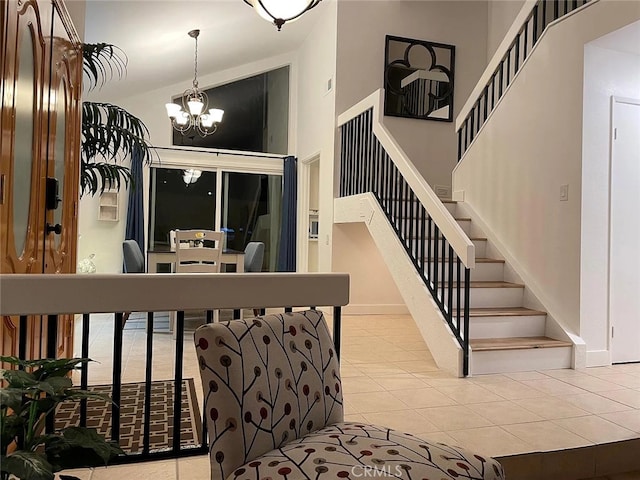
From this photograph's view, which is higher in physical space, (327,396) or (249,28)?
(249,28)

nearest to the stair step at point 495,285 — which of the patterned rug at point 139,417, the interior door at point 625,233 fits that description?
the interior door at point 625,233

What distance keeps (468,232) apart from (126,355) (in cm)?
337

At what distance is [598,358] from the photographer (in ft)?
12.1

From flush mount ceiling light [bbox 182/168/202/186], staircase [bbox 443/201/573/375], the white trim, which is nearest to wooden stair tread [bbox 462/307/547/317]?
staircase [bbox 443/201/573/375]

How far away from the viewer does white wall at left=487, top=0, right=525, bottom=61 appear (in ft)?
19.7

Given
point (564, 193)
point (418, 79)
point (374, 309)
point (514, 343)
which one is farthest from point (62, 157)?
point (418, 79)

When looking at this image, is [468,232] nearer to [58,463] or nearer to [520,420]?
[520,420]

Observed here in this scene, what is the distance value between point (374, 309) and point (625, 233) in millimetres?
2890

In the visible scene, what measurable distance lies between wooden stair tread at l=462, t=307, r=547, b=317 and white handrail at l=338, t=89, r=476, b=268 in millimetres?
631

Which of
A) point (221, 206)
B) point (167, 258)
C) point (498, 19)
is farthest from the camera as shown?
point (221, 206)

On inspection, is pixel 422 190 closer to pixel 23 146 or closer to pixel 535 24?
pixel 535 24

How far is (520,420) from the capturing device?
8.30ft

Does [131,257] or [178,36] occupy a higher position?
[178,36]

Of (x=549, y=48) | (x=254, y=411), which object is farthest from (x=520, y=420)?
(x=549, y=48)
